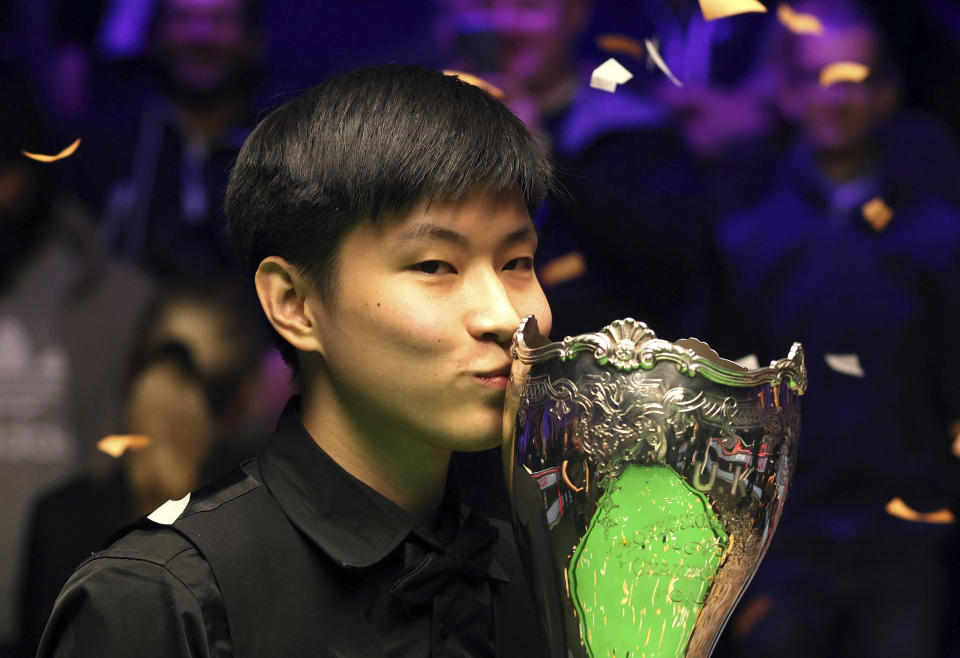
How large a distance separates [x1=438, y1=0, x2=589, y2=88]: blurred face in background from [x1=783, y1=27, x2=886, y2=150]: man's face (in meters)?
0.38

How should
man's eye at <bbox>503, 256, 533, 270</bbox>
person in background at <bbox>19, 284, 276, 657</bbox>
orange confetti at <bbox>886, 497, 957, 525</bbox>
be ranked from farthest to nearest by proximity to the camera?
person in background at <bbox>19, 284, 276, 657</bbox>
orange confetti at <bbox>886, 497, 957, 525</bbox>
man's eye at <bbox>503, 256, 533, 270</bbox>

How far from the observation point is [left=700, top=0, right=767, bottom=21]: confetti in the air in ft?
6.48

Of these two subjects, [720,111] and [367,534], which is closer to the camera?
[367,534]

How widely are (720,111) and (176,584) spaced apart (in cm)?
128

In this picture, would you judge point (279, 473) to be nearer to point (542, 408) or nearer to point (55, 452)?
point (542, 408)

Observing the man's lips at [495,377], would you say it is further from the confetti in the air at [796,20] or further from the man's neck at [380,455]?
the confetti in the air at [796,20]

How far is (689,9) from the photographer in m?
1.98

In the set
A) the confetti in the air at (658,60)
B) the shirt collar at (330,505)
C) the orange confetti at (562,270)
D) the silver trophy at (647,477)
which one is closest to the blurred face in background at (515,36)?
the confetti in the air at (658,60)

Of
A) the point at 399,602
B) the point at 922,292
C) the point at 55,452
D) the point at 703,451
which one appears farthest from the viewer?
the point at 55,452

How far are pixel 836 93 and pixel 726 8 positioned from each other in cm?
23

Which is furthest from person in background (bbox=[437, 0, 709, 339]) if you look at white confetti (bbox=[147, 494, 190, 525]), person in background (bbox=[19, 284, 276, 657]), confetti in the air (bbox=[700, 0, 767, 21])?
white confetti (bbox=[147, 494, 190, 525])

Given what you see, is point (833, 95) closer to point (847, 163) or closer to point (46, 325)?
point (847, 163)

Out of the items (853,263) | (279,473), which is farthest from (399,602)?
(853,263)

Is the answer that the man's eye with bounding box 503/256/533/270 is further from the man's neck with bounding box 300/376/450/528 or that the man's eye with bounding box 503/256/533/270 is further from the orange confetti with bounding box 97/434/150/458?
the orange confetti with bounding box 97/434/150/458
